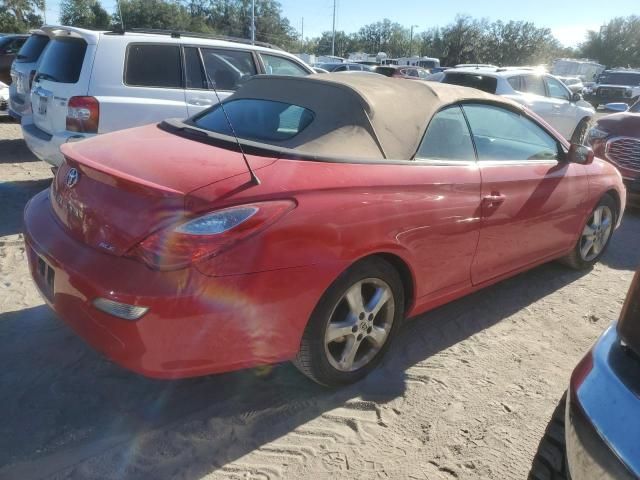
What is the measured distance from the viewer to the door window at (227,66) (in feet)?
20.3

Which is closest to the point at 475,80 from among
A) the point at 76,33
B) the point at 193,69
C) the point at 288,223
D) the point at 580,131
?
the point at 580,131

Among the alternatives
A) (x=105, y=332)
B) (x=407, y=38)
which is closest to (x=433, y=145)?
(x=105, y=332)

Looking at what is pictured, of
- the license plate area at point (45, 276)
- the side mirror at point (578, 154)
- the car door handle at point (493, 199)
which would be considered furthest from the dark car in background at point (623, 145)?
the license plate area at point (45, 276)

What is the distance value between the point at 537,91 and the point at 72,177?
10.0 m

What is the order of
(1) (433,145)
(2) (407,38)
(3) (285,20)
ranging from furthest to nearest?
1. (2) (407,38)
2. (3) (285,20)
3. (1) (433,145)

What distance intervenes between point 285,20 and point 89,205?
232 ft

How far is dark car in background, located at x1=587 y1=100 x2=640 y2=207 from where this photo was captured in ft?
22.2

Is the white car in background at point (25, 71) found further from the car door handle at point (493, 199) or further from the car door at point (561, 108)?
the car door at point (561, 108)

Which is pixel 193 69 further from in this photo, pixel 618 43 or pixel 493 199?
pixel 618 43

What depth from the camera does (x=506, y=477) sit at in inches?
91.9

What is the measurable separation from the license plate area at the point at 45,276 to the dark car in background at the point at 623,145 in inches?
264

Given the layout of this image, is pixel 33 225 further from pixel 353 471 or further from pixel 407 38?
pixel 407 38

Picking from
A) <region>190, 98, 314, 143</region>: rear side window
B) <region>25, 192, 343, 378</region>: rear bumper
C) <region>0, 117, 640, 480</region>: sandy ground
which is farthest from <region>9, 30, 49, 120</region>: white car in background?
<region>25, 192, 343, 378</region>: rear bumper

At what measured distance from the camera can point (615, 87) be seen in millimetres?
24125
